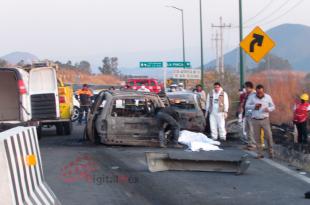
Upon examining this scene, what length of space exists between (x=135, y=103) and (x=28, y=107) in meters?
2.95

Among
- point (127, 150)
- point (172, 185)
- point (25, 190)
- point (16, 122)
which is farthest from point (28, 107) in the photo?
point (25, 190)

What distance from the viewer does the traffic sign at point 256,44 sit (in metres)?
20.9

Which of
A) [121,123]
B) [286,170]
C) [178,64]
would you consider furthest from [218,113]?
[178,64]

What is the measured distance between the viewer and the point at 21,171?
6.61 m

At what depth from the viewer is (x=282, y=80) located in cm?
3331

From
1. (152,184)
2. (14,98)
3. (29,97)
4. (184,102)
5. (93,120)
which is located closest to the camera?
(152,184)

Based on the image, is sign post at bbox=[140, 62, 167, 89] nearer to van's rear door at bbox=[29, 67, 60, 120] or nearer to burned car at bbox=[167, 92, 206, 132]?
burned car at bbox=[167, 92, 206, 132]

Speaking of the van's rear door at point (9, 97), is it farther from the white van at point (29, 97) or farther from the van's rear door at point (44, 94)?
the van's rear door at point (44, 94)

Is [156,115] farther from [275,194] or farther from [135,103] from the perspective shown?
[275,194]

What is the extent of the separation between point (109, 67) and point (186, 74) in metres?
70.3

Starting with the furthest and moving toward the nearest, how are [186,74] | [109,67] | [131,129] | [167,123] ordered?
[109,67], [186,74], [167,123], [131,129]

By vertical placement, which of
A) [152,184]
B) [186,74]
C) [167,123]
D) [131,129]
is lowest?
[152,184]

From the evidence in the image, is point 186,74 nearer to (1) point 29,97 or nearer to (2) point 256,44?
(2) point 256,44

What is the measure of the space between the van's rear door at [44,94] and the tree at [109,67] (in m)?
92.5
